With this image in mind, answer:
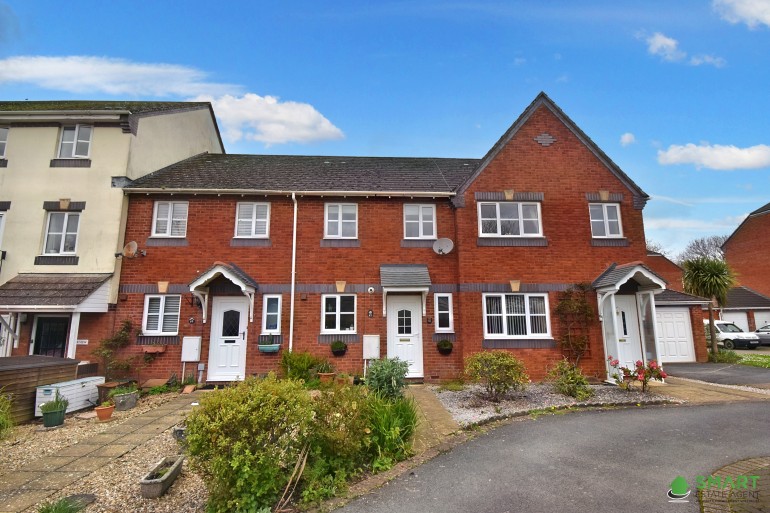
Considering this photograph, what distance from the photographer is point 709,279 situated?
19328 millimetres

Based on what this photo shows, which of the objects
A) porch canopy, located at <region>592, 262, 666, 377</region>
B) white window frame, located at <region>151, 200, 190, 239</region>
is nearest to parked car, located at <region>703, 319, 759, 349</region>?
porch canopy, located at <region>592, 262, 666, 377</region>

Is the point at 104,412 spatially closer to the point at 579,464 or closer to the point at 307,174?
the point at 307,174

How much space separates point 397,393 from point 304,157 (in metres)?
12.9

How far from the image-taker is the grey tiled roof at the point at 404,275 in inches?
475

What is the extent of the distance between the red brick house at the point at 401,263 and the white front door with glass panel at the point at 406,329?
0.05 m

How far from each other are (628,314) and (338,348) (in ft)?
32.6

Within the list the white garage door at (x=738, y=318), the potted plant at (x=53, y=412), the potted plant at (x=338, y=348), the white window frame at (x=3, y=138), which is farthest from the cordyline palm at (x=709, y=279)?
the white window frame at (x=3, y=138)

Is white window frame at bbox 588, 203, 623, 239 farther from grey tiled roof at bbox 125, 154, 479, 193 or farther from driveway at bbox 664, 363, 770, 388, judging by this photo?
driveway at bbox 664, 363, 770, 388

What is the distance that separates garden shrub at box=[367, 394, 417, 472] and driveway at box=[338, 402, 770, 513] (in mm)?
451

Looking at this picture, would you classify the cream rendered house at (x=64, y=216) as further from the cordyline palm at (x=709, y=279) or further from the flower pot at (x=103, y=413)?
the cordyline palm at (x=709, y=279)

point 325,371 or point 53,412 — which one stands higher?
point 325,371

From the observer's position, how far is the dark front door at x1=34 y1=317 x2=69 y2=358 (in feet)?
38.9

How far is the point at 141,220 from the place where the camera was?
41.9 ft

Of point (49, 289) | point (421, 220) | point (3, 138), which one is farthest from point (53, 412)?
point (421, 220)
